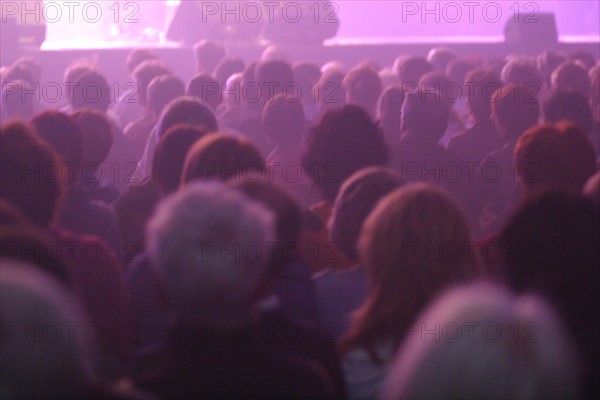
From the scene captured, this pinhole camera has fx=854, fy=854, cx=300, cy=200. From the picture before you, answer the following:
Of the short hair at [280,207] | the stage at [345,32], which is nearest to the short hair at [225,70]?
the stage at [345,32]

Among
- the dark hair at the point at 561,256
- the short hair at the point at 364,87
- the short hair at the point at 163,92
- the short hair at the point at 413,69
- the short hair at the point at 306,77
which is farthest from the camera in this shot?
the short hair at the point at 413,69

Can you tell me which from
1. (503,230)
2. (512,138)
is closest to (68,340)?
Answer: (503,230)

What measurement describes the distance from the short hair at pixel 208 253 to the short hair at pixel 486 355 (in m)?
0.50

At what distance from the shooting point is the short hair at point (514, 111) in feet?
14.9

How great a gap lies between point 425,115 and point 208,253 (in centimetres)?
294

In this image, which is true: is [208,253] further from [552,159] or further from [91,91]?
[91,91]

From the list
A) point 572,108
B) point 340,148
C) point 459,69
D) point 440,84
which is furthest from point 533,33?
point 340,148

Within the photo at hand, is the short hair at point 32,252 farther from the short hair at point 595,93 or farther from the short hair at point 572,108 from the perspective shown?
the short hair at point 595,93

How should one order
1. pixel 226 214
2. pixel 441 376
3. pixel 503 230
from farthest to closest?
pixel 503 230 → pixel 226 214 → pixel 441 376

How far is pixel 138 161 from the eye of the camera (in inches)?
205

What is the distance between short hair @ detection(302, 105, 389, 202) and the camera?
3451 millimetres

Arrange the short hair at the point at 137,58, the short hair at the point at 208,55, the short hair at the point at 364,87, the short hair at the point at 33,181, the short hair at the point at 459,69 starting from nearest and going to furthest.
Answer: the short hair at the point at 33,181
the short hair at the point at 364,87
the short hair at the point at 459,69
the short hair at the point at 137,58
the short hair at the point at 208,55

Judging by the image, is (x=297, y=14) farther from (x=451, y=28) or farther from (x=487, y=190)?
(x=451, y=28)

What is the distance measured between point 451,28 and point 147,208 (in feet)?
62.4
